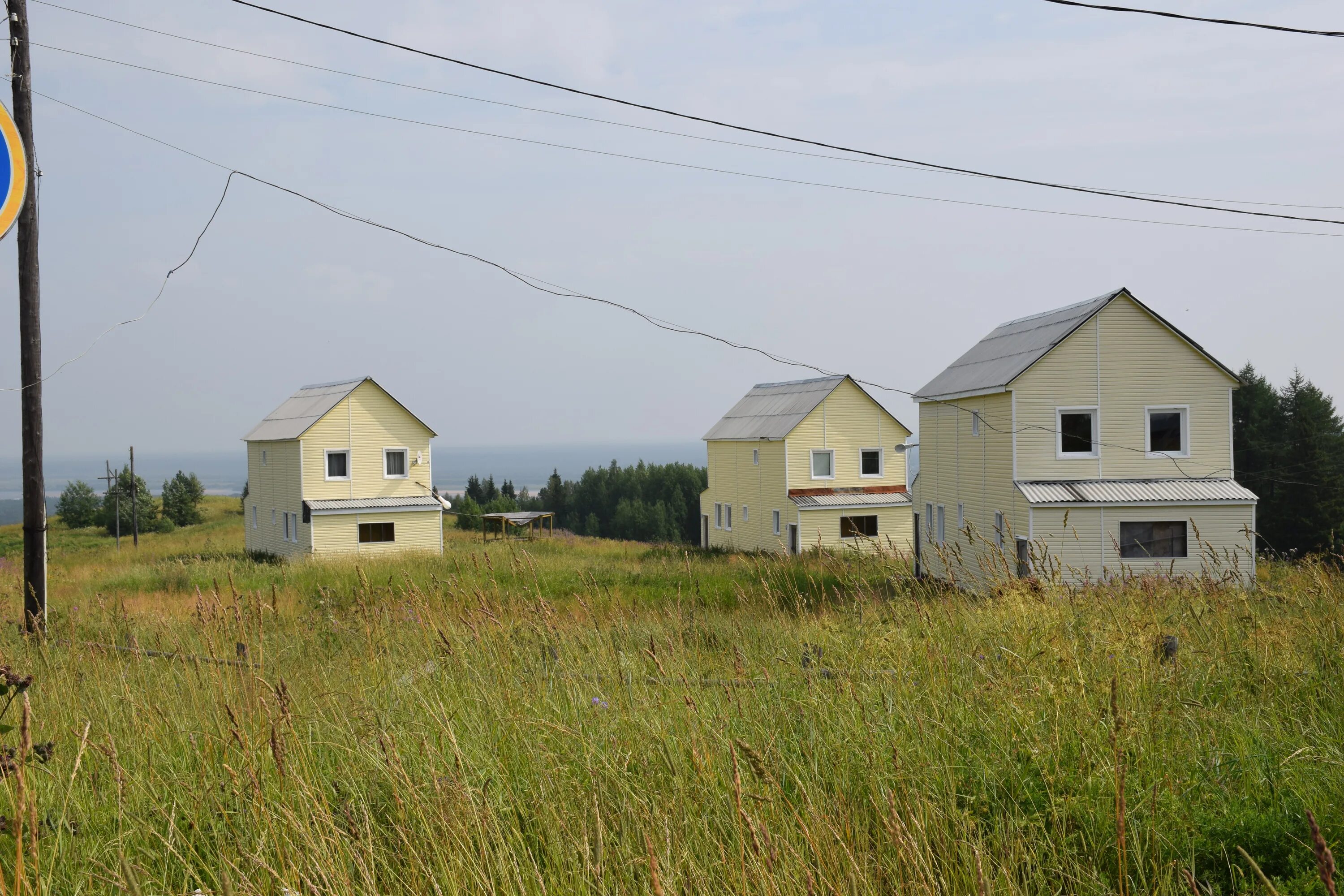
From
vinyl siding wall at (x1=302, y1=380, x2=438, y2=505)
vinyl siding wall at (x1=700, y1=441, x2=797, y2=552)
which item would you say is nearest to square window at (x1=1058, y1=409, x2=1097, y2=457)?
vinyl siding wall at (x1=700, y1=441, x2=797, y2=552)

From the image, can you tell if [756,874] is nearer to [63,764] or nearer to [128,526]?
[63,764]

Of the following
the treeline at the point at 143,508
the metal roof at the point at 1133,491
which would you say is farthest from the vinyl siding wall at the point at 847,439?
the treeline at the point at 143,508

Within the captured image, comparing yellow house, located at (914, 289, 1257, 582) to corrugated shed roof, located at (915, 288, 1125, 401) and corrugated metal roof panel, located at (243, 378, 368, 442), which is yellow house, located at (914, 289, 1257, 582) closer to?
corrugated shed roof, located at (915, 288, 1125, 401)

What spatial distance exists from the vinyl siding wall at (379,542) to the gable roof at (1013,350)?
18.8 meters

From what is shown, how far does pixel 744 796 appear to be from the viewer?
3.07 metres

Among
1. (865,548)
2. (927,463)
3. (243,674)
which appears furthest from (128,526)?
(243,674)

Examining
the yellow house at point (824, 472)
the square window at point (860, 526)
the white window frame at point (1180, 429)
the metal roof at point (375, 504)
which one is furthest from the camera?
the square window at point (860, 526)

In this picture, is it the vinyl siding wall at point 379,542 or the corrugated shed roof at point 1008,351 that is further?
the vinyl siding wall at point 379,542

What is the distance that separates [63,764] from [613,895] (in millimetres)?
2834

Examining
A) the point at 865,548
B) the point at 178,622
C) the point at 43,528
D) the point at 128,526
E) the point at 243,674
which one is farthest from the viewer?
the point at 128,526

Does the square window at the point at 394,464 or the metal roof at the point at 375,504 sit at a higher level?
the square window at the point at 394,464

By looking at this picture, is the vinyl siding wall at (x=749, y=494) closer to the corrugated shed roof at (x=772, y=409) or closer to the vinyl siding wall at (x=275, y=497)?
the corrugated shed roof at (x=772, y=409)

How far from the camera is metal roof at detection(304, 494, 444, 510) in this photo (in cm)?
3475

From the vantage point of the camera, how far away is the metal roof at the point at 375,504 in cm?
3475
